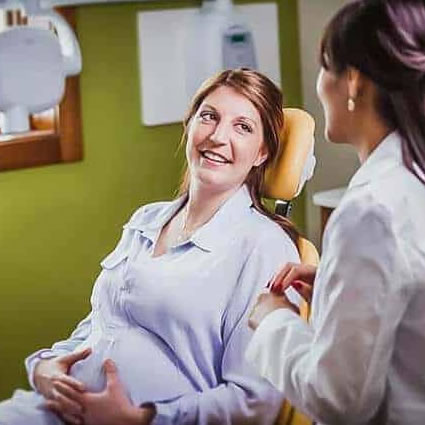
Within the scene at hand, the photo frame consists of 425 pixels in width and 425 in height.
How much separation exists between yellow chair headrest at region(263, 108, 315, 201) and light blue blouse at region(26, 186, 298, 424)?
0.08 m

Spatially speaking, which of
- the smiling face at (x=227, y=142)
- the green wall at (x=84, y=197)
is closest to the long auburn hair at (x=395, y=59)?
the smiling face at (x=227, y=142)

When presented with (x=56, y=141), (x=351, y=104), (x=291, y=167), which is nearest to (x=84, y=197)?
(x=56, y=141)

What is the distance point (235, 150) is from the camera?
1.61 m

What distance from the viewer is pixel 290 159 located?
1.64 metres

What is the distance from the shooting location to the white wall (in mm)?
1741

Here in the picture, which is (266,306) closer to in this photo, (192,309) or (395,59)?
(192,309)

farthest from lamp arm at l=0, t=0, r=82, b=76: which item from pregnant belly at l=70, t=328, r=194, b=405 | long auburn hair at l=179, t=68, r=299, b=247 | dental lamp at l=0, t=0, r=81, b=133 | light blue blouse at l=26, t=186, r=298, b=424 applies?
pregnant belly at l=70, t=328, r=194, b=405

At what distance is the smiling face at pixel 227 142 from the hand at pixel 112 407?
315 mm

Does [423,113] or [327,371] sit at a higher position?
[423,113]

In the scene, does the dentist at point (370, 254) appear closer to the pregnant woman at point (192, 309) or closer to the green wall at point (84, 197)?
the pregnant woman at point (192, 309)

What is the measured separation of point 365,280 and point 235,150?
385 millimetres

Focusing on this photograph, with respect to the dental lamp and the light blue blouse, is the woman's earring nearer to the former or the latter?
the light blue blouse

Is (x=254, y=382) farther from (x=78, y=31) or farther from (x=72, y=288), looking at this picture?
(x=78, y=31)

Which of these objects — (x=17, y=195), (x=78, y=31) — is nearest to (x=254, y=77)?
(x=78, y=31)
